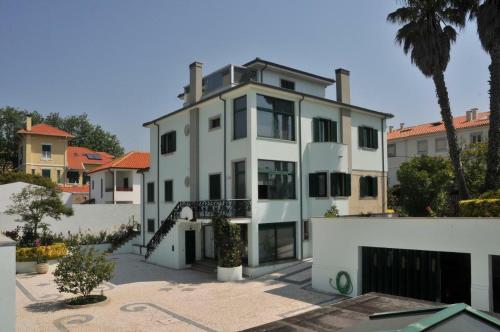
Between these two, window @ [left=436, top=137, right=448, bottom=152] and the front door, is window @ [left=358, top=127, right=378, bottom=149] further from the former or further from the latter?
window @ [left=436, top=137, right=448, bottom=152]

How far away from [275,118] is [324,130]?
12.8 ft

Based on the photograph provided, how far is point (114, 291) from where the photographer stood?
58.4 ft

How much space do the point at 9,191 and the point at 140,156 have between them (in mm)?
11564

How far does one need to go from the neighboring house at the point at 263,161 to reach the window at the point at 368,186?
6 cm

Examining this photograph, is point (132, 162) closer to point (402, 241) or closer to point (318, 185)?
point (318, 185)

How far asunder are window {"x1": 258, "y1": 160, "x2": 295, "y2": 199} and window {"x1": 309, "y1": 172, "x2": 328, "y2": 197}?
1158 millimetres

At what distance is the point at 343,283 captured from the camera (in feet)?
52.2

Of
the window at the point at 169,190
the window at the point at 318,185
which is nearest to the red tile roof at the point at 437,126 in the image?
the window at the point at 318,185

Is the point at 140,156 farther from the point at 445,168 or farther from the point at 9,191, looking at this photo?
the point at 445,168

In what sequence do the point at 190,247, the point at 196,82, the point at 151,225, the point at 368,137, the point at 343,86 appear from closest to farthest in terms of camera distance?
1. the point at 190,247
2. the point at 196,82
3. the point at 343,86
4. the point at 368,137
5. the point at 151,225

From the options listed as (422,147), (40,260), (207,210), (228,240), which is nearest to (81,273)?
(228,240)

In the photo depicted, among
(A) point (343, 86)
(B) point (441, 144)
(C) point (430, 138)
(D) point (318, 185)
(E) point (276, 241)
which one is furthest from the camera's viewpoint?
(C) point (430, 138)

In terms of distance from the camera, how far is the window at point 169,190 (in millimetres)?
26062

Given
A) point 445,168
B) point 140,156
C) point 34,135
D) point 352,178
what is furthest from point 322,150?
point 34,135
